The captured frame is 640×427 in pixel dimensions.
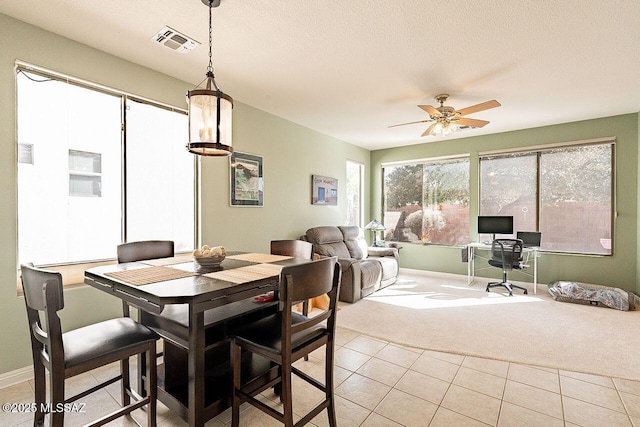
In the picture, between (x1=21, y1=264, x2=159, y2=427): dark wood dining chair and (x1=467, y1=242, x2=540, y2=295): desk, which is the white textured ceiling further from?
(x1=467, y1=242, x2=540, y2=295): desk

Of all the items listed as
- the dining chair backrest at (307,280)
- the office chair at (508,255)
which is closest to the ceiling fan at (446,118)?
the office chair at (508,255)

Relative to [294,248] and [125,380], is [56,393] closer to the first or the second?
[125,380]

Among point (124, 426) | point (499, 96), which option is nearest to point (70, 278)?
point (124, 426)

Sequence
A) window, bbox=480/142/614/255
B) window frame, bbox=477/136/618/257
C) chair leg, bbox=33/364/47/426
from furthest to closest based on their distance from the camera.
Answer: window, bbox=480/142/614/255 → window frame, bbox=477/136/618/257 → chair leg, bbox=33/364/47/426

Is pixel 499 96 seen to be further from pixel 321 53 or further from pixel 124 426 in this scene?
pixel 124 426

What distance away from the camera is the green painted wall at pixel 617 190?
4215mm

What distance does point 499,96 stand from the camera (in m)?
3.58

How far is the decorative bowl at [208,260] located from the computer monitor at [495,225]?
468 cm

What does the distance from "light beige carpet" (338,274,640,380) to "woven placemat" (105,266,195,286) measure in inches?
81.3

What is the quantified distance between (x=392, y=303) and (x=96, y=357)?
3425mm

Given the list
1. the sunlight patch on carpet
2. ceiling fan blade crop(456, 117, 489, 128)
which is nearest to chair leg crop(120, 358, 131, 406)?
the sunlight patch on carpet

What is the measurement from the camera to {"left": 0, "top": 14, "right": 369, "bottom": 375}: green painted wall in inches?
84.7

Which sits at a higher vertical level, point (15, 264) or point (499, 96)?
point (499, 96)

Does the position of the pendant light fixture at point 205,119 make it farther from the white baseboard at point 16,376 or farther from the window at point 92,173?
the white baseboard at point 16,376
